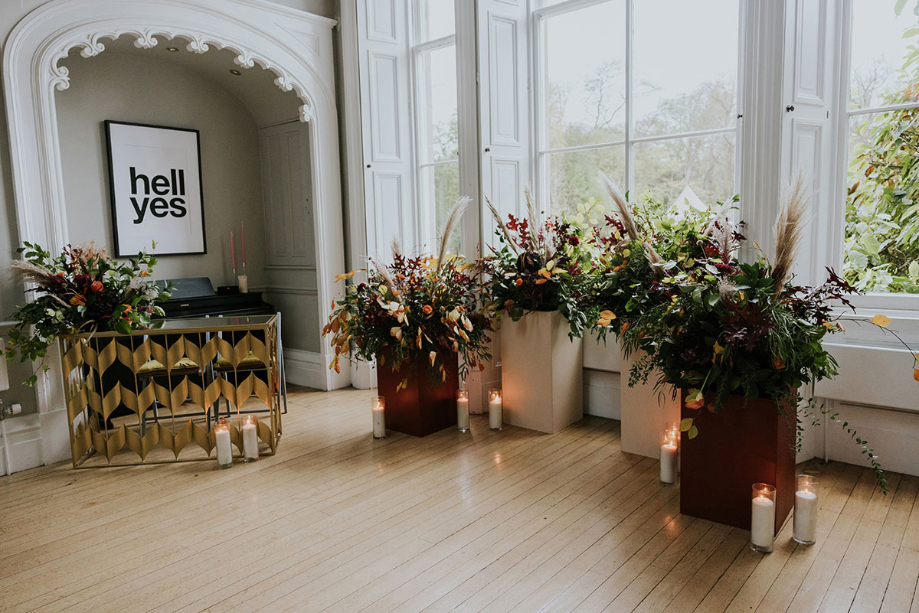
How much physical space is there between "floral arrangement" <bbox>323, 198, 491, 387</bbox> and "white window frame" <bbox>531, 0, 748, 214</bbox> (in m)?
1.06

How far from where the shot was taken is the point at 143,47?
4426 mm

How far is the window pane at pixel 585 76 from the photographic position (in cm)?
432

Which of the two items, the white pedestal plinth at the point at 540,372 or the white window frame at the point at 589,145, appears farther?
the white pedestal plinth at the point at 540,372

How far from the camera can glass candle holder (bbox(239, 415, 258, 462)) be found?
3.73 meters

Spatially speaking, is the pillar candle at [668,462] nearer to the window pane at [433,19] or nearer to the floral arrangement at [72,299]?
the floral arrangement at [72,299]

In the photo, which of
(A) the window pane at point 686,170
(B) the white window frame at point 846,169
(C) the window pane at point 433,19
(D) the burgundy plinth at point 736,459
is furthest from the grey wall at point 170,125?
(B) the white window frame at point 846,169

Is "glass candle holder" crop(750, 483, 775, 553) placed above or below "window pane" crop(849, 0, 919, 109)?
below

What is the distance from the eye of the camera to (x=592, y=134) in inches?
176

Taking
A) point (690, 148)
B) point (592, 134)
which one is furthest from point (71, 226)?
point (690, 148)

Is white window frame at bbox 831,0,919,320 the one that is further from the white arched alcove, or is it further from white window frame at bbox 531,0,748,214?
A: the white arched alcove

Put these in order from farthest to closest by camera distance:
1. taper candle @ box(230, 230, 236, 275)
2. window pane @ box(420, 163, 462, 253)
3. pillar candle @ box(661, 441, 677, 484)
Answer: taper candle @ box(230, 230, 236, 275) < window pane @ box(420, 163, 462, 253) < pillar candle @ box(661, 441, 677, 484)

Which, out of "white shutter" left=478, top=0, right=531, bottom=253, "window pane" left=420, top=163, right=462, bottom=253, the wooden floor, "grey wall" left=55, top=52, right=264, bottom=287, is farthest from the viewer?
"window pane" left=420, top=163, right=462, bottom=253

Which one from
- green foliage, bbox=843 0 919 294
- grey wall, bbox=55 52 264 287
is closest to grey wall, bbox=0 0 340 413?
grey wall, bbox=55 52 264 287

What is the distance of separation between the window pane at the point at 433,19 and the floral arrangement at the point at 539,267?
204 centimetres
